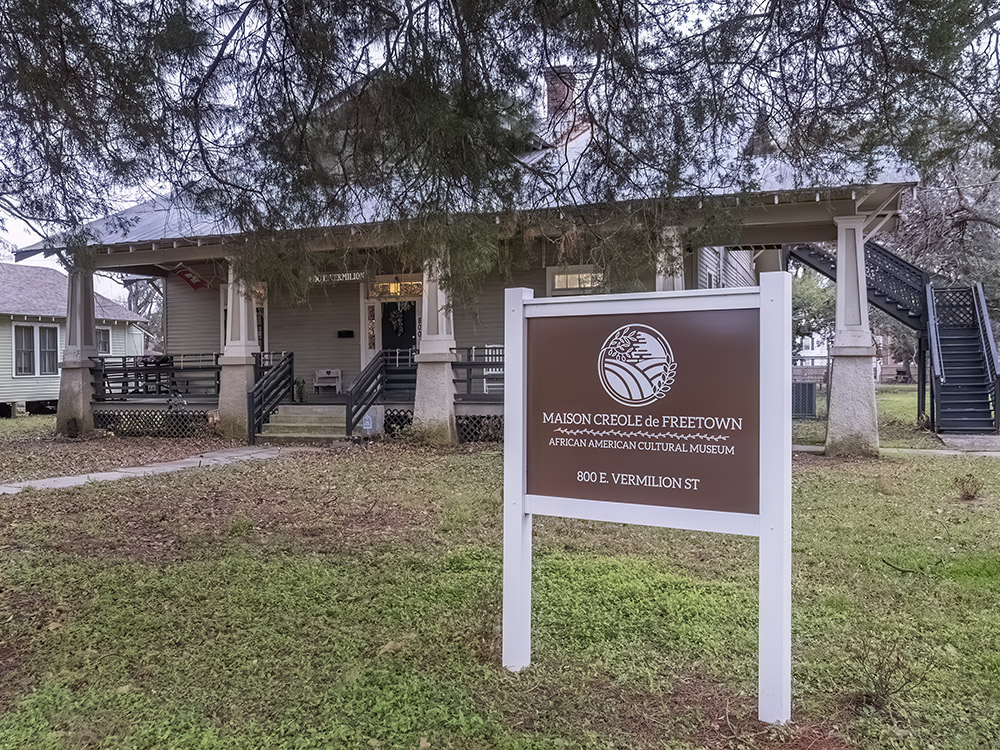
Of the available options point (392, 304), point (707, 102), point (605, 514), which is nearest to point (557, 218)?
point (707, 102)

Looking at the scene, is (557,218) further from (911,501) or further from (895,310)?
(895,310)

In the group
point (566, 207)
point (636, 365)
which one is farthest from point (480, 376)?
point (636, 365)

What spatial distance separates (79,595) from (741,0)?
6124 mm

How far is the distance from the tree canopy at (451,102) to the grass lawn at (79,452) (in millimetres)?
5645

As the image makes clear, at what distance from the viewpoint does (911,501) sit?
7.33m


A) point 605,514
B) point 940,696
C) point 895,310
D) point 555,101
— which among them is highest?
point 555,101

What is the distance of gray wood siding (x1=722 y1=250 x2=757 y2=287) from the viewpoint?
57.4ft

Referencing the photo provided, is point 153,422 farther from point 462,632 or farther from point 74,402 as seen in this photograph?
point 462,632

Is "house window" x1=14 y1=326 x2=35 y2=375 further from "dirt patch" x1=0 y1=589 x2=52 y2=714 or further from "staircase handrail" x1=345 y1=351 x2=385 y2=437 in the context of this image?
"dirt patch" x1=0 y1=589 x2=52 y2=714

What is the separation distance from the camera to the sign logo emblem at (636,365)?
3.13 metres

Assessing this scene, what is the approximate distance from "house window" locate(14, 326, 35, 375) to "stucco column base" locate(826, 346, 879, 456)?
22.6m

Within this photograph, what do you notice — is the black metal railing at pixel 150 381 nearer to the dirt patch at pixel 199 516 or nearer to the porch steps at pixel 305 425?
the porch steps at pixel 305 425

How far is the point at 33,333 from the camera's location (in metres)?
22.7

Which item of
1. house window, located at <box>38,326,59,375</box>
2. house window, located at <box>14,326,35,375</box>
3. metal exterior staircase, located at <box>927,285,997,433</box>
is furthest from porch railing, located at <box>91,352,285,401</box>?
metal exterior staircase, located at <box>927,285,997,433</box>
